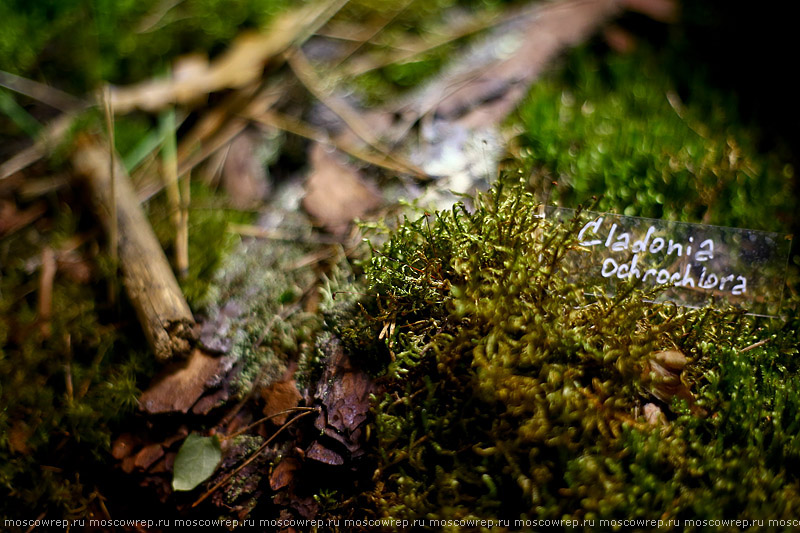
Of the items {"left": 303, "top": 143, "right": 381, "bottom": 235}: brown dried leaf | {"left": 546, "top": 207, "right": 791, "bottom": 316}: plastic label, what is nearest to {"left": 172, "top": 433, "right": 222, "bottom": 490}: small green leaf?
{"left": 303, "top": 143, "right": 381, "bottom": 235}: brown dried leaf

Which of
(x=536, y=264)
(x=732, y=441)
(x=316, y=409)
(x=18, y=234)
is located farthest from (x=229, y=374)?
(x=732, y=441)

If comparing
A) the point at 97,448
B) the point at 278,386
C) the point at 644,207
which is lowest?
the point at 97,448

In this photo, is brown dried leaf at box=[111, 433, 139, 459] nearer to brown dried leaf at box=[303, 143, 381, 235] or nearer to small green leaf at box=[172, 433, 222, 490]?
small green leaf at box=[172, 433, 222, 490]

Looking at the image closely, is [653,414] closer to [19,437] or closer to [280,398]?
[280,398]

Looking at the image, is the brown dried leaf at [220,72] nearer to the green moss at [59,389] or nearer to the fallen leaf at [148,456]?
the green moss at [59,389]

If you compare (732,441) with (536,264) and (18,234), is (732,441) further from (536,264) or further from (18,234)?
(18,234)

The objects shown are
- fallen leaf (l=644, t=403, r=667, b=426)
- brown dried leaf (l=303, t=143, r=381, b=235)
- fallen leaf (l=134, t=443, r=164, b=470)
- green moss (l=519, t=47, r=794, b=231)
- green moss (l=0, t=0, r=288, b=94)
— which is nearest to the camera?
fallen leaf (l=644, t=403, r=667, b=426)
